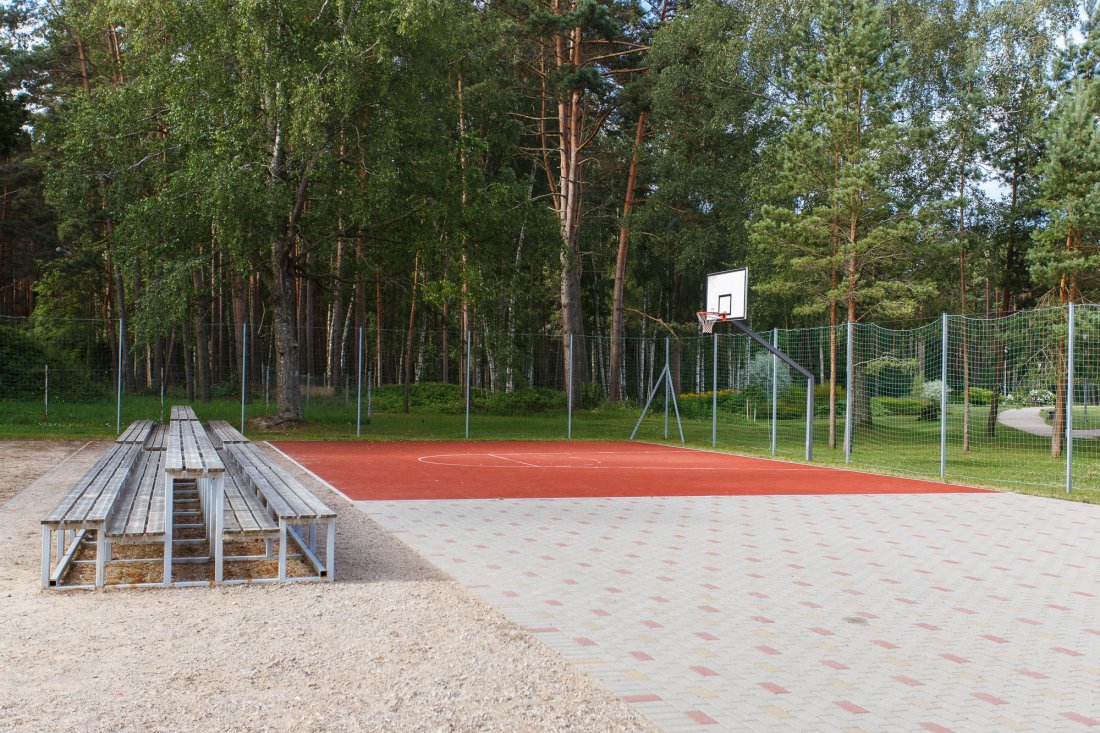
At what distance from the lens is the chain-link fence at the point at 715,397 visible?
774 inches

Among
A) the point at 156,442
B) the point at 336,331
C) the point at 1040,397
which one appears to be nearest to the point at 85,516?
the point at 156,442

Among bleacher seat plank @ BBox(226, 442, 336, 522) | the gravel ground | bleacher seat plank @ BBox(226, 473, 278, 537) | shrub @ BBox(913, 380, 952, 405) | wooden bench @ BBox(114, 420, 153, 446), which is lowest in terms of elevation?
the gravel ground

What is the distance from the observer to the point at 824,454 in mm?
19875

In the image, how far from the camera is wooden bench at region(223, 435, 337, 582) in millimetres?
5918

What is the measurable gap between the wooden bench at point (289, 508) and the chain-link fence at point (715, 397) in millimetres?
10211

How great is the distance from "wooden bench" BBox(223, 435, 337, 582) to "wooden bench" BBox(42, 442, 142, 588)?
0.98 m

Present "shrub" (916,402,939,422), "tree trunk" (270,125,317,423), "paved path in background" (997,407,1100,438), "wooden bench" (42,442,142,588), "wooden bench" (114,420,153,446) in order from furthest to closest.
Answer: "shrub" (916,402,939,422) → "paved path in background" (997,407,1100,438) → "tree trunk" (270,125,317,423) → "wooden bench" (114,420,153,446) → "wooden bench" (42,442,142,588)

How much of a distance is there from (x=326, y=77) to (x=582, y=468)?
32.1ft

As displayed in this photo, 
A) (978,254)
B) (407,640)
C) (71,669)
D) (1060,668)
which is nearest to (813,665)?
(1060,668)

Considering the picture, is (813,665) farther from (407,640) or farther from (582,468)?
(582,468)

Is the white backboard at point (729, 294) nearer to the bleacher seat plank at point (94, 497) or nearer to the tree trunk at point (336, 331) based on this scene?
the tree trunk at point (336, 331)

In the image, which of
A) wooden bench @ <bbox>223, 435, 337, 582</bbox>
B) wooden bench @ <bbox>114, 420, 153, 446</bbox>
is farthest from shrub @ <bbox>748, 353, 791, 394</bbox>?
wooden bench @ <bbox>223, 435, 337, 582</bbox>

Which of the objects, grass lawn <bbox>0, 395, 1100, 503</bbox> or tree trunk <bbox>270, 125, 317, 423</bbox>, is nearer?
grass lawn <bbox>0, 395, 1100, 503</bbox>

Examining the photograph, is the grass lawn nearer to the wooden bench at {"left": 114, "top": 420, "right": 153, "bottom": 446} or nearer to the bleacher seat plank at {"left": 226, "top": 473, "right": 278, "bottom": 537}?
the wooden bench at {"left": 114, "top": 420, "right": 153, "bottom": 446}
